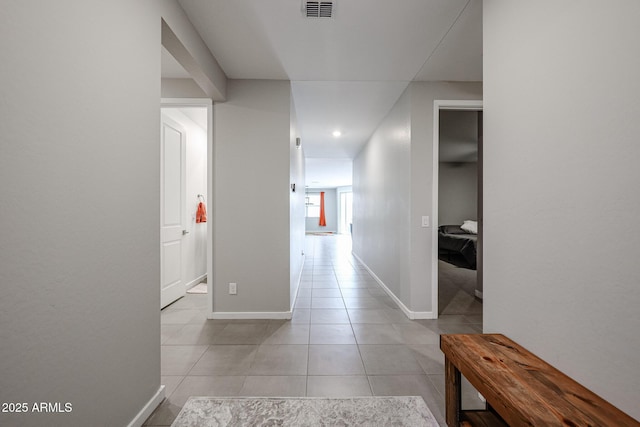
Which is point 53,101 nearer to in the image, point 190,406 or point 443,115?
point 190,406

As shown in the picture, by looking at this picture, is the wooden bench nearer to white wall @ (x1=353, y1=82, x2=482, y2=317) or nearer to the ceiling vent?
white wall @ (x1=353, y1=82, x2=482, y2=317)

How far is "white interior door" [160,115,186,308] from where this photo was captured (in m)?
3.43

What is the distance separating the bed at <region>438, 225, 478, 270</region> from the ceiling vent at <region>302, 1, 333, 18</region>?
482cm

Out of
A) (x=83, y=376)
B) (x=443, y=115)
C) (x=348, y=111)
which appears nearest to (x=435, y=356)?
(x=83, y=376)

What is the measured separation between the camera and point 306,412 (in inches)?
63.1

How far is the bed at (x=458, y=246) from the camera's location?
5695mm

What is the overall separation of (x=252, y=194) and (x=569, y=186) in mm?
2552

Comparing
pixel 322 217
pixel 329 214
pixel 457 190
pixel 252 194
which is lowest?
pixel 322 217

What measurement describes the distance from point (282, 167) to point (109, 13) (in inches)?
74.3

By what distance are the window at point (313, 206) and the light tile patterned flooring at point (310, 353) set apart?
11.4 metres

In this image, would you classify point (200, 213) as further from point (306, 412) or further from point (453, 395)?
point (453, 395)

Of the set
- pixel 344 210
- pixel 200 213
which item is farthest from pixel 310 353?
pixel 344 210

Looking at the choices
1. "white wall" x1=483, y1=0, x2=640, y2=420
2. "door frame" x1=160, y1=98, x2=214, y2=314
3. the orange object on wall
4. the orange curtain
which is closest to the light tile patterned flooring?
"door frame" x1=160, y1=98, x2=214, y2=314

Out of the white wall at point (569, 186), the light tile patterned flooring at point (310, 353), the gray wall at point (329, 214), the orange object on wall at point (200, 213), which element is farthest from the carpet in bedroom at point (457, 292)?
the gray wall at point (329, 214)
